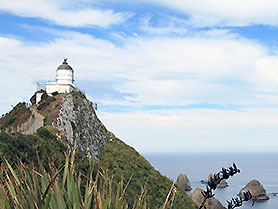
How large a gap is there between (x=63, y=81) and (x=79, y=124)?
12.2 meters

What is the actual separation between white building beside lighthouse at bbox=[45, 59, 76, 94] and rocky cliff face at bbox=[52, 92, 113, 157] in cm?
331

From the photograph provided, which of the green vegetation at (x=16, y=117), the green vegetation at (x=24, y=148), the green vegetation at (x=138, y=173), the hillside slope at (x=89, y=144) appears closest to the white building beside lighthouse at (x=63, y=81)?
the hillside slope at (x=89, y=144)

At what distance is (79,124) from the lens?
36.0 metres

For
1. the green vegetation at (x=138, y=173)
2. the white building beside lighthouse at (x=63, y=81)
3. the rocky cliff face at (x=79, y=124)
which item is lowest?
the green vegetation at (x=138, y=173)

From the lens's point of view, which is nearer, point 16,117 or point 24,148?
point 24,148

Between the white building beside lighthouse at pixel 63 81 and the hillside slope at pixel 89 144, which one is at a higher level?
the white building beside lighthouse at pixel 63 81

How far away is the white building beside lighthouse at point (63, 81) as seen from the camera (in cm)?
4356

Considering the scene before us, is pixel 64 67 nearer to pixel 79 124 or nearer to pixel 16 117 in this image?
pixel 16 117

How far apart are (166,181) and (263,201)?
47255 mm

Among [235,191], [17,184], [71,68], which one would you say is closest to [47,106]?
[71,68]

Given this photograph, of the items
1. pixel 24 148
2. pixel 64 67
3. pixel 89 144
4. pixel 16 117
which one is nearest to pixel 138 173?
pixel 89 144

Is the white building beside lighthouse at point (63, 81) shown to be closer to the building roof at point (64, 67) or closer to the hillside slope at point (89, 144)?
the building roof at point (64, 67)

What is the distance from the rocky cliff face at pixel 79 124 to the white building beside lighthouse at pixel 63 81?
130 inches

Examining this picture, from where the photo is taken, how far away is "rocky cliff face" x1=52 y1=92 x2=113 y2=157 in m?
29.8
